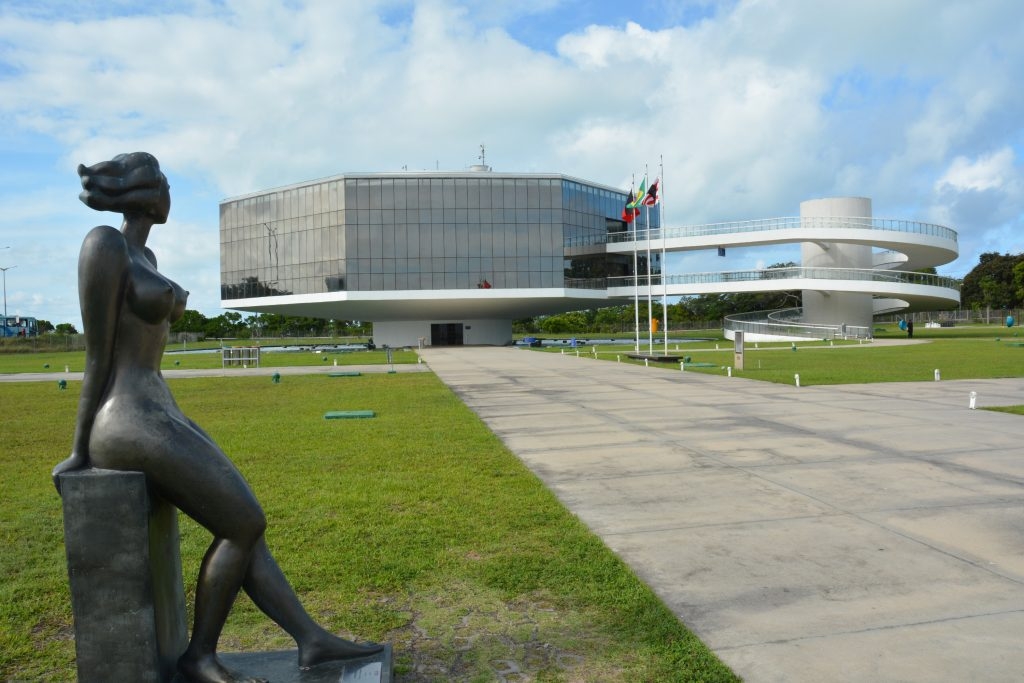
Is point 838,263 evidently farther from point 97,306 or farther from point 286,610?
point 97,306

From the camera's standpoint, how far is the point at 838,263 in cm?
6253

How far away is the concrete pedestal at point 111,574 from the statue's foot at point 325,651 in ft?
2.16

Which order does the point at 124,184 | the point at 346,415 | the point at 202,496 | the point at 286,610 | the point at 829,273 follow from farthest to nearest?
the point at 829,273 → the point at 346,415 → the point at 286,610 → the point at 124,184 → the point at 202,496

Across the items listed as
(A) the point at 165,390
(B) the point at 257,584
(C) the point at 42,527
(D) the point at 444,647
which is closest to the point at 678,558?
(D) the point at 444,647

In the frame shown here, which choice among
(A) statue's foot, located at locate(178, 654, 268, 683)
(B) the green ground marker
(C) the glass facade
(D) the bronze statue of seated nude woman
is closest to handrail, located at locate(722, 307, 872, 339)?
(C) the glass facade

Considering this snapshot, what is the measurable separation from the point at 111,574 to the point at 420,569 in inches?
105

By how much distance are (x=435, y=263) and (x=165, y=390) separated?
60.3 metres

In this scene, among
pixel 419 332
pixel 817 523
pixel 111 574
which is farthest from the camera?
pixel 419 332

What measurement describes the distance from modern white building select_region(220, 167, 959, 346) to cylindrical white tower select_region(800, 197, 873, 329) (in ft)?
Result: 0.29

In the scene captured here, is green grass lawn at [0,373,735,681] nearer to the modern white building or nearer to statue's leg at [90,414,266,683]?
statue's leg at [90,414,266,683]

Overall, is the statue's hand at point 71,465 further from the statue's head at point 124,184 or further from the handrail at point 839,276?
the handrail at point 839,276

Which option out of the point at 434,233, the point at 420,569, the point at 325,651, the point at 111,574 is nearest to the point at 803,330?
the point at 434,233

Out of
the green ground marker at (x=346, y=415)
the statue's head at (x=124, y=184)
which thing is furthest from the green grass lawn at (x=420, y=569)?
the green ground marker at (x=346, y=415)

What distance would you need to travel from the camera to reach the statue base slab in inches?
144
